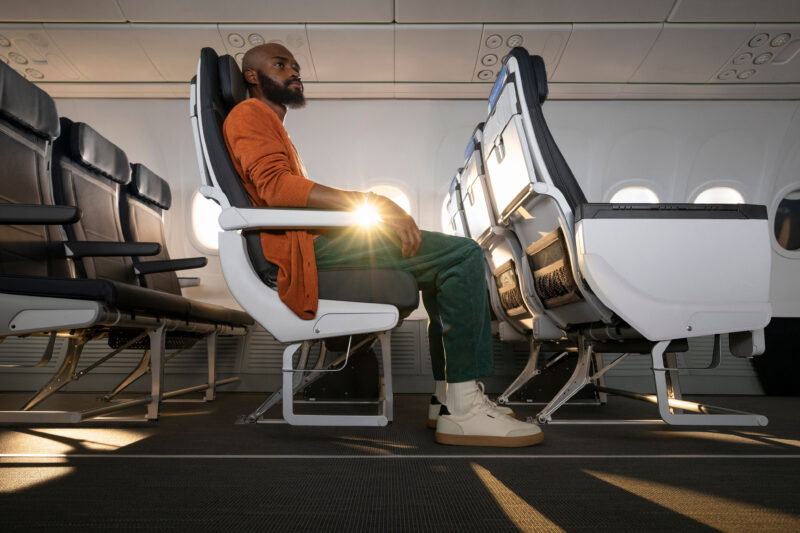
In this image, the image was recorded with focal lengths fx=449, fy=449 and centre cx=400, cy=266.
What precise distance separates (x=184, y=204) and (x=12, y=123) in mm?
2457

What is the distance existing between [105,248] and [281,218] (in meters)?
1.28

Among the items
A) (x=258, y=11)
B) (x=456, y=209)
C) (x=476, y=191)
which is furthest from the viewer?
(x=258, y=11)

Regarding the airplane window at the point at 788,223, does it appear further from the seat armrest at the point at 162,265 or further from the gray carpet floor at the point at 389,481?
the seat armrest at the point at 162,265

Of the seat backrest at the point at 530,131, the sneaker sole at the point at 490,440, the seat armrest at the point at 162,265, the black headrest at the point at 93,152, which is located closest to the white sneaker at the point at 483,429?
the sneaker sole at the point at 490,440

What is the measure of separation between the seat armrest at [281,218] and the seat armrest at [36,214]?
55 cm

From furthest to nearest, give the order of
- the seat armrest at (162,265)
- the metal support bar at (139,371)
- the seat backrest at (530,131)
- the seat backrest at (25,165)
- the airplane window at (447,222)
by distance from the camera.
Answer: the airplane window at (447,222) → the seat armrest at (162,265) → the metal support bar at (139,371) → the seat backrest at (25,165) → the seat backrest at (530,131)

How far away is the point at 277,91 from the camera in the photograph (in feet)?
6.63

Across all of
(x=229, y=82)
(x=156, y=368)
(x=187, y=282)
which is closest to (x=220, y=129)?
(x=229, y=82)

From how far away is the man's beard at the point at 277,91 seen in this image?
2.01m

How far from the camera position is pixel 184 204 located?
4.48m

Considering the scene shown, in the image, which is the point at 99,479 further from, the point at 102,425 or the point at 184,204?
the point at 184,204

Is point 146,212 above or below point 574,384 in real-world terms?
above

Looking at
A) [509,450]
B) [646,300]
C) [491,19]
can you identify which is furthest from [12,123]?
[491,19]

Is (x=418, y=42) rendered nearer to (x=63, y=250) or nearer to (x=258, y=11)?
(x=258, y=11)
